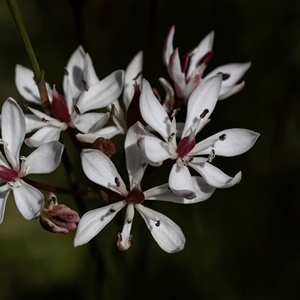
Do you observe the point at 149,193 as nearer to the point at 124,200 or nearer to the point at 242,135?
the point at 124,200

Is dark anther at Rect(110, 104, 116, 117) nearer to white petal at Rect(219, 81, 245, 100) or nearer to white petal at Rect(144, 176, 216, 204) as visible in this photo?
white petal at Rect(144, 176, 216, 204)

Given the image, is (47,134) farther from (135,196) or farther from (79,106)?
(135,196)

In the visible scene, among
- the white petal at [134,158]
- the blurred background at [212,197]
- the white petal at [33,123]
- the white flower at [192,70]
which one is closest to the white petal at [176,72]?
the white flower at [192,70]

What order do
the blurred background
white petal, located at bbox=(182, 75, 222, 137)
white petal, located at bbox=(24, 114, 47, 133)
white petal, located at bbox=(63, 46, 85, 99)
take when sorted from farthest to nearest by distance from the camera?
the blurred background < white petal, located at bbox=(63, 46, 85, 99) < white petal, located at bbox=(24, 114, 47, 133) < white petal, located at bbox=(182, 75, 222, 137)

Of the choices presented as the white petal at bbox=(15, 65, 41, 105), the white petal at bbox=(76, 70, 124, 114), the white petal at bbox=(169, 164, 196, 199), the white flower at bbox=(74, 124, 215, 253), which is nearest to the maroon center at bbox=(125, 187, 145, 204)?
the white flower at bbox=(74, 124, 215, 253)

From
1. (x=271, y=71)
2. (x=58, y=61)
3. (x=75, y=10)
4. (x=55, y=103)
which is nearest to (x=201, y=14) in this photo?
(x=271, y=71)

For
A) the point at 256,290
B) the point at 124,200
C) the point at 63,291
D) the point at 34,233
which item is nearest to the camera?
the point at 124,200
